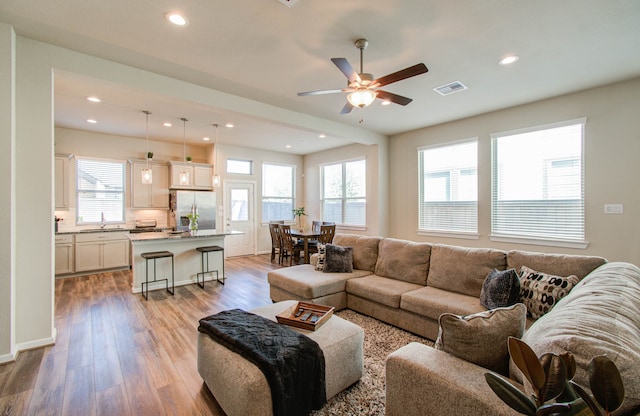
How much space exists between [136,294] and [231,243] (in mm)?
3216

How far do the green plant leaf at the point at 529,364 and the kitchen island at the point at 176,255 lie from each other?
4.79m

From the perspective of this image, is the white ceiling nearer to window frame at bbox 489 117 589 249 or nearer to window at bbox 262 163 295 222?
window frame at bbox 489 117 589 249

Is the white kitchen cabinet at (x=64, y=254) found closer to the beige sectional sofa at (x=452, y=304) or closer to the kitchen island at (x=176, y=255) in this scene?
the kitchen island at (x=176, y=255)

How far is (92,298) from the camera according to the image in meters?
4.33

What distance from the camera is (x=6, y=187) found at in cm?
254

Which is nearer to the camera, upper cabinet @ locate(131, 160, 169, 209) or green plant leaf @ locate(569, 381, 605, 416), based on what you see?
green plant leaf @ locate(569, 381, 605, 416)

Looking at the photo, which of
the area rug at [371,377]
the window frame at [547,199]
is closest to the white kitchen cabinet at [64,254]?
the area rug at [371,377]

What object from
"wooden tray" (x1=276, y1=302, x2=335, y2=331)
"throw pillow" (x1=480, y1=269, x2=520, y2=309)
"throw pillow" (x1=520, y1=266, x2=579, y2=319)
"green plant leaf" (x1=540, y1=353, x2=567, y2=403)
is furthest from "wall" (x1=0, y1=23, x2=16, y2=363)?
"throw pillow" (x1=520, y1=266, x2=579, y2=319)

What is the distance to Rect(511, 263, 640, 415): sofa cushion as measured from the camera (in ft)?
3.12

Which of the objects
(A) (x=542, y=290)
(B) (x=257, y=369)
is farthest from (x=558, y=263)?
(B) (x=257, y=369)

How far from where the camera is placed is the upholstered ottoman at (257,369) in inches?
65.6

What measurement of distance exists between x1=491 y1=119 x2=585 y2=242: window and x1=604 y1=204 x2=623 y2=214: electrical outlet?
252mm

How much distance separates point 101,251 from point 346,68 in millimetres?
5993

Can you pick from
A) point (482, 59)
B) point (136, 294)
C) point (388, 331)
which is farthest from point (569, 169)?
point (136, 294)
